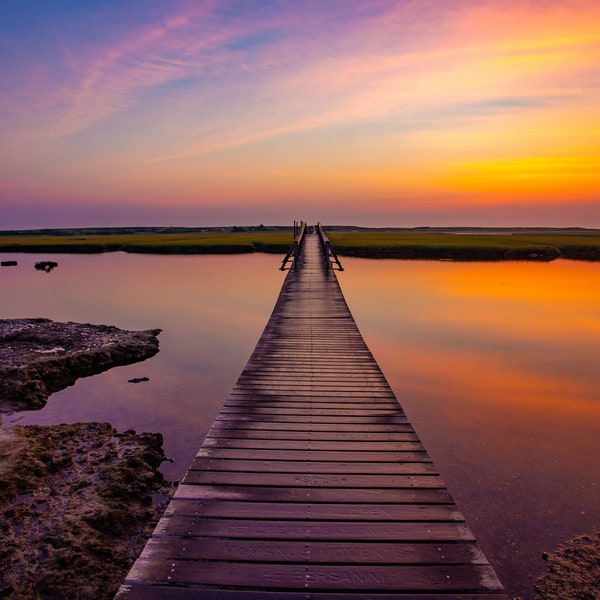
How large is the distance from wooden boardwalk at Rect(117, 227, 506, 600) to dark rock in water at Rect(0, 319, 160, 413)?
618 centimetres

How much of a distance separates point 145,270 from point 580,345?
29.6m

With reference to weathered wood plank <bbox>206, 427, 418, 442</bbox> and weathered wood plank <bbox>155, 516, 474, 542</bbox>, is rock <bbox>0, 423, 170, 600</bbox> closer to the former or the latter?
weathered wood plank <bbox>206, 427, 418, 442</bbox>

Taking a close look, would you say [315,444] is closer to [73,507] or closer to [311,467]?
[311,467]

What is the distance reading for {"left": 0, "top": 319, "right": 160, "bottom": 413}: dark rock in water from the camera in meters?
9.86

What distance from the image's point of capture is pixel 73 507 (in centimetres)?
566

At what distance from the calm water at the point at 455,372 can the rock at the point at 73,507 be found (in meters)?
0.72

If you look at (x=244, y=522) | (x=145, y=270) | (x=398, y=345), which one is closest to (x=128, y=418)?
(x=244, y=522)

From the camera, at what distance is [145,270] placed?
34.4 metres

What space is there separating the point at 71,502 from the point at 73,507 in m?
0.14

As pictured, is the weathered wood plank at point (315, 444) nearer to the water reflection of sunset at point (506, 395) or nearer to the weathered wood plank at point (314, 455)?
the weathered wood plank at point (314, 455)

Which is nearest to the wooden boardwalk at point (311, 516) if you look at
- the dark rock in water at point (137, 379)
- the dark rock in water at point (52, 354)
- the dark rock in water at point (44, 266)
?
the dark rock in water at point (137, 379)

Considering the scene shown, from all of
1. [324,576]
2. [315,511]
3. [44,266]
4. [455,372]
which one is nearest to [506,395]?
[455,372]

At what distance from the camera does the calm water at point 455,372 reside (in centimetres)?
609

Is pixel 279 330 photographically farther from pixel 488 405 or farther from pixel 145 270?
pixel 145 270
